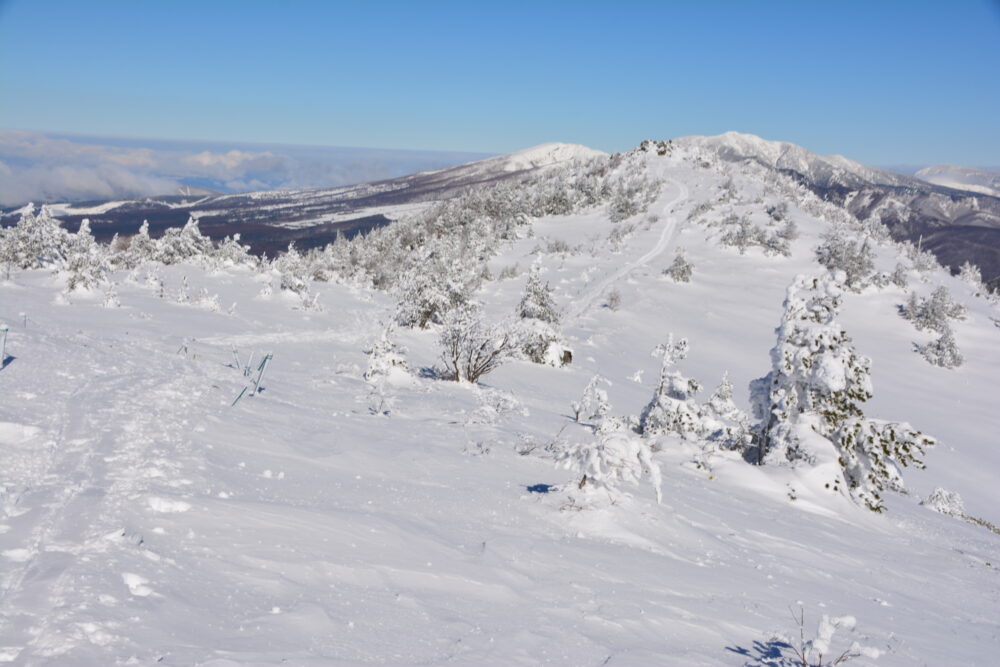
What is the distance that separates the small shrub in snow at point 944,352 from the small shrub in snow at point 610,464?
27307 mm

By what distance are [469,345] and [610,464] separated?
8.31 m

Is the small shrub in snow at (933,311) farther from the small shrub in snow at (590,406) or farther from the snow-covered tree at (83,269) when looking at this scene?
the snow-covered tree at (83,269)

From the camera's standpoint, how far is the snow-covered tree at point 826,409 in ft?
28.9

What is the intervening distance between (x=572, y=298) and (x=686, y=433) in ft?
67.2

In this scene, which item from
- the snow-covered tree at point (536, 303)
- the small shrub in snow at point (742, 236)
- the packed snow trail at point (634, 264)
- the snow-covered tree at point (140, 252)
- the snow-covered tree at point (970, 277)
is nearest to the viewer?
the snow-covered tree at point (536, 303)

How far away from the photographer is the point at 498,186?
2028 inches

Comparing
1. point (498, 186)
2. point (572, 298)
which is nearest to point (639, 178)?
point (498, 186)

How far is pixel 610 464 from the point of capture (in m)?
5.58

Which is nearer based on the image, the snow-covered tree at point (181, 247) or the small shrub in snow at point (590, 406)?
the small shrub in snow at point (590, 406)

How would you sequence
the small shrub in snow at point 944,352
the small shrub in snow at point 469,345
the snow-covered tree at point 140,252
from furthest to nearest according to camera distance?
the small shrub in snow at point 944,352, the snow-covered tree at point 140,252, the small shrub in snow at point 469,345

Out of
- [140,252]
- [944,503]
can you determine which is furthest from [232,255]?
[944,503]

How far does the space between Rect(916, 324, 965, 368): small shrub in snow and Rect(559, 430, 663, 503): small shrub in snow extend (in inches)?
1075

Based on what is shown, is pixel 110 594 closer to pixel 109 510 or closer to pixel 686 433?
pixel 109 510

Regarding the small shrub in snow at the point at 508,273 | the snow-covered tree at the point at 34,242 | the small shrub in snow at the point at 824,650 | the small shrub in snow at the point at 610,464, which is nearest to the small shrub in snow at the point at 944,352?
the small shrub in snow at the point at 508,273
